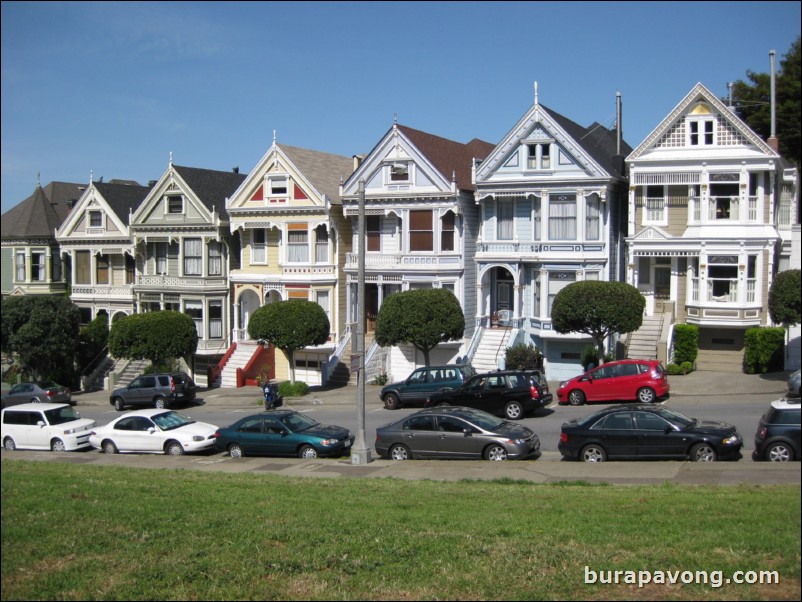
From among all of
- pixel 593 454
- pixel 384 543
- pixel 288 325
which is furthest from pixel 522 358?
pixel 384 543

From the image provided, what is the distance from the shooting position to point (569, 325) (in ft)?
105

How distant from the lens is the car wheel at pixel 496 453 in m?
21.0

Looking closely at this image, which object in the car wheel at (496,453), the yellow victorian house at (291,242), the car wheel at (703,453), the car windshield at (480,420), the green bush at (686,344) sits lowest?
the car wheel at (496,453)

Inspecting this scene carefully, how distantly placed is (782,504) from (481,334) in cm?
2974

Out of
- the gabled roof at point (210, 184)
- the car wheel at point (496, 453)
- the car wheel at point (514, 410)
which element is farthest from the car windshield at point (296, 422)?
the gabled roof at point (210, 184)

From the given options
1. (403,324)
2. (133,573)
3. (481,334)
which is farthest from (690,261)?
→ (133,573)

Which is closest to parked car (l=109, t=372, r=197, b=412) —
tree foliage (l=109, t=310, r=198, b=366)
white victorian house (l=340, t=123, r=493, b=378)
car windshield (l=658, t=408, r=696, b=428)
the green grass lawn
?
tree foliage (l=109, t=310, r=198, b=366)

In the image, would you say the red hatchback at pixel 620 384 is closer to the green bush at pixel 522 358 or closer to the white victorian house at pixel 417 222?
the green bush at pixel 522 358

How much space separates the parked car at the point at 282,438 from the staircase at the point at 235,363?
18659 millimetres

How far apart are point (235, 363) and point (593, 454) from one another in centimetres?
2671

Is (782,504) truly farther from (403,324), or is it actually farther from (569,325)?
(403,324)

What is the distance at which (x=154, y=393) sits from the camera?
122ft

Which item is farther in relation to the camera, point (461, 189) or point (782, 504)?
point (461, 189)

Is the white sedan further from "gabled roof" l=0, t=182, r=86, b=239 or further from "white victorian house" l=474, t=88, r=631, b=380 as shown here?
"gabled roof" l=0, t=182, r=86, b=239
